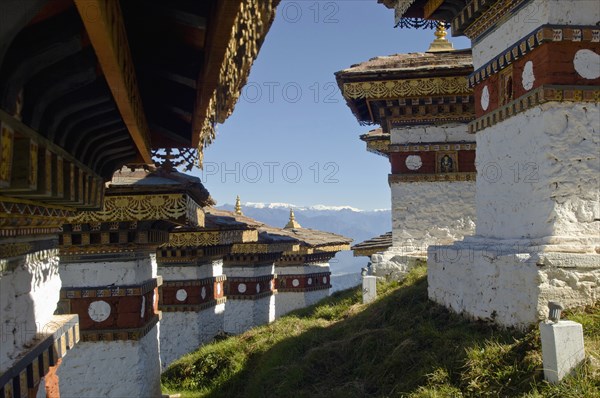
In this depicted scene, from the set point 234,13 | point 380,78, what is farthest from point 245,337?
point 234,13

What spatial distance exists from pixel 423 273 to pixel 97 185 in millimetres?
6341

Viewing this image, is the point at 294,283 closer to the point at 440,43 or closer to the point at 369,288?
the point at 369,288

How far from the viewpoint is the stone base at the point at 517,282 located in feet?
15.8

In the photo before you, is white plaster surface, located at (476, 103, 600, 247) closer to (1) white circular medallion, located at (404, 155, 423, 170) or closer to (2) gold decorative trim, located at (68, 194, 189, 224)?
(2) gold decorative trim, located at (68, 194, 189, 224)

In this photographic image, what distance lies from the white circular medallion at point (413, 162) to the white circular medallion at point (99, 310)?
6.27 metres

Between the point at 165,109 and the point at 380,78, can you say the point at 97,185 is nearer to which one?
the point at 165,109

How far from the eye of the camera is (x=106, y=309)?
6.81 metres

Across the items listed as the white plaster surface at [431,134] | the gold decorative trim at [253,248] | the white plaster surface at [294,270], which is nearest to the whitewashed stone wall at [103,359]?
the white plaster surface at [431,134]

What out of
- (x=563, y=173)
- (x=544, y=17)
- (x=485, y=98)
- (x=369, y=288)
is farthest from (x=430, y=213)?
(x=544, y=17)

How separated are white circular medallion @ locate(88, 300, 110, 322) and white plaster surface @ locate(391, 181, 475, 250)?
577cm

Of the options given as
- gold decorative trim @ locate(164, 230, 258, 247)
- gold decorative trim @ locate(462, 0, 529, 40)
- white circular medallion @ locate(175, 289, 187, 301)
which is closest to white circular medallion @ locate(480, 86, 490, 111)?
gold decorative trim @ locate(462, 0, 529, 40)

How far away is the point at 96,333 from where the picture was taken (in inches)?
268

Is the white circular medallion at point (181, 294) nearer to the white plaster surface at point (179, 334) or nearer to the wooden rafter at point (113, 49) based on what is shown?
the white plaster surface at point (179, 334)

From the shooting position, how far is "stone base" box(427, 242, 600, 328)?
189 inches
